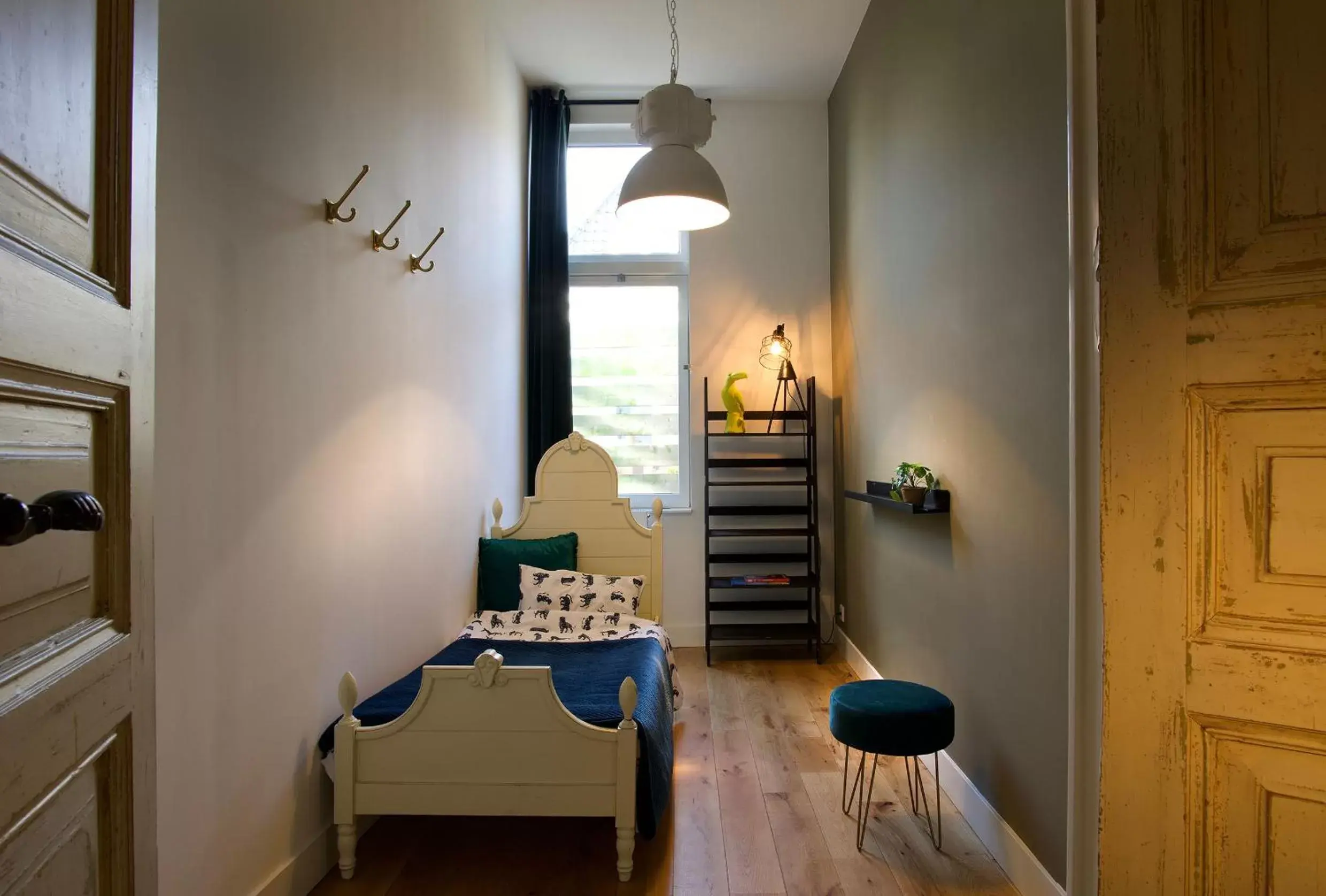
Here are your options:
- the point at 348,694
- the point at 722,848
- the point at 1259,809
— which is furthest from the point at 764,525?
the point at 1259,809

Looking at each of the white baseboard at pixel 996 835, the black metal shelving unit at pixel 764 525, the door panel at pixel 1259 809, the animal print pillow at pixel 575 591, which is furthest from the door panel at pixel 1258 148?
the black metal shelving unit at pixel 764 525

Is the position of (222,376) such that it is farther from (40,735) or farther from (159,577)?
(40,735)

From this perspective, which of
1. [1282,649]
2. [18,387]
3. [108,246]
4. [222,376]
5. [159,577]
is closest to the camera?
[18,387]

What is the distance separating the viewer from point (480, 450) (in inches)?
150

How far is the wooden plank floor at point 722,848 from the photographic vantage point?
2.09 m

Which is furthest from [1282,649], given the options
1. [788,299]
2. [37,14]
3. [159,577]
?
[788,299]

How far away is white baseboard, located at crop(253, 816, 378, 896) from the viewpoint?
1.91 meters

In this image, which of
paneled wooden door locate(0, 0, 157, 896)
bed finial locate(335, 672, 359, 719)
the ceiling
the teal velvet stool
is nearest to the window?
the ceiling

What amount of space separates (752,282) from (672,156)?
241cm

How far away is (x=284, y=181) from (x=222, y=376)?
59 centimetres

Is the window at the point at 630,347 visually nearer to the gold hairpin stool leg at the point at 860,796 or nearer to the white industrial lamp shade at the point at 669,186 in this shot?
the white industrial lamp shade at the point at 669,186

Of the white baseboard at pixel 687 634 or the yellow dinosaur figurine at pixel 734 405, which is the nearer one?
the yellow dinosaur figurine at pixel 734 405

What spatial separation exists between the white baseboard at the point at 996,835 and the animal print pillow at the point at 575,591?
1.40 m

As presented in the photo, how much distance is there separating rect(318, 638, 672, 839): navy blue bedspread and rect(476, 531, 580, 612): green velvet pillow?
49 cm
